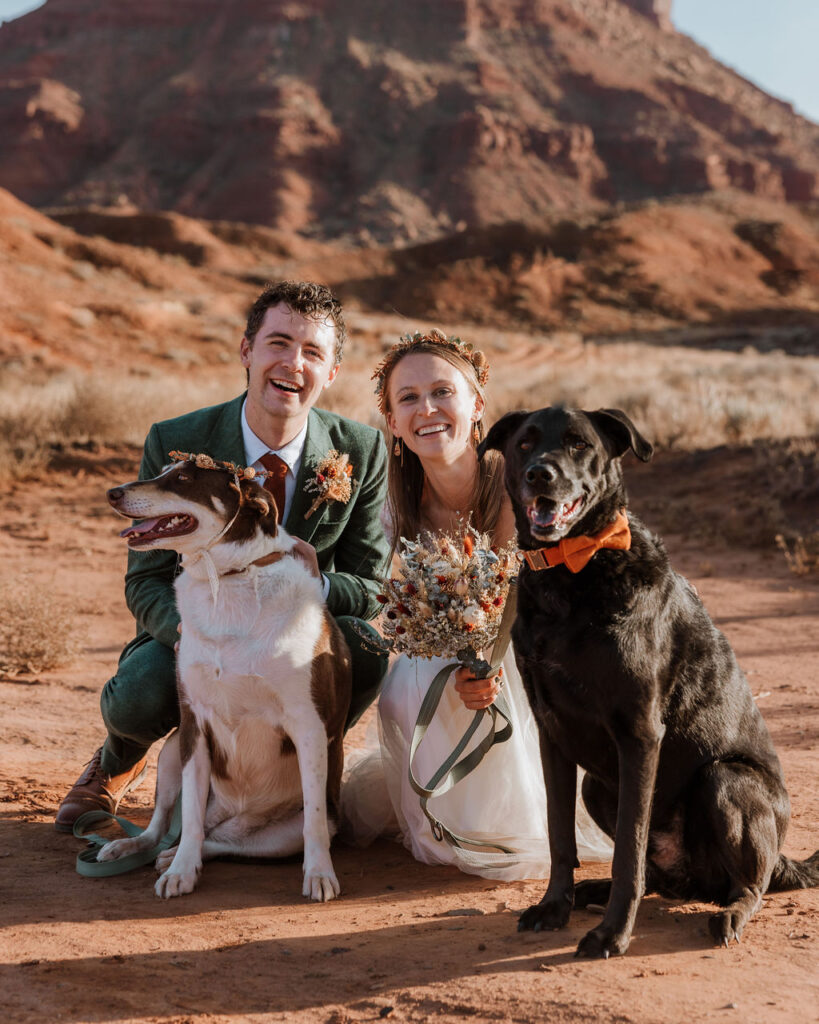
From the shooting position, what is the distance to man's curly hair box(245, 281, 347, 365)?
14.9 ft

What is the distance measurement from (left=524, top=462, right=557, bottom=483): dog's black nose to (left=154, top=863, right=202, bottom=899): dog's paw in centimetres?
210

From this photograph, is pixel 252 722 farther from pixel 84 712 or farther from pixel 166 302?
pixel 166 302

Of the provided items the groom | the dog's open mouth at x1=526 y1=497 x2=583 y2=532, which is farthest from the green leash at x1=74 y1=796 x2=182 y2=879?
the dog's open mouth at x1=526 y1=497 x2=583 y2=532

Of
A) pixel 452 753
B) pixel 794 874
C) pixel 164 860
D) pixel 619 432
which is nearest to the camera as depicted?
pixel 619 432

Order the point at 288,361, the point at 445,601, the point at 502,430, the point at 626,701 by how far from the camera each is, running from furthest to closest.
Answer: the point at 288,361 → the point at 445,601 → the point at 502,430 → the point at 626,701

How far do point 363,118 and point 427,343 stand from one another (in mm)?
77873

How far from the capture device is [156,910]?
12.5ft

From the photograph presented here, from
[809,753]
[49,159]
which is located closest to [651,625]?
[809,753]

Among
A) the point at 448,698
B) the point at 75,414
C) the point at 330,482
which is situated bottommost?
the point at 448,698

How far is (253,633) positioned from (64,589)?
6.69 metres

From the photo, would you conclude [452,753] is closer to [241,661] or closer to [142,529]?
[241,661]

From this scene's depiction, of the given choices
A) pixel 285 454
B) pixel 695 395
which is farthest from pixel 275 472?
pixel 695 395

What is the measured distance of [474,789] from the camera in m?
4.37

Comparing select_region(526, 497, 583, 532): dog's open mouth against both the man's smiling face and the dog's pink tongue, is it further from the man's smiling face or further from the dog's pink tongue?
the man's smiling face
